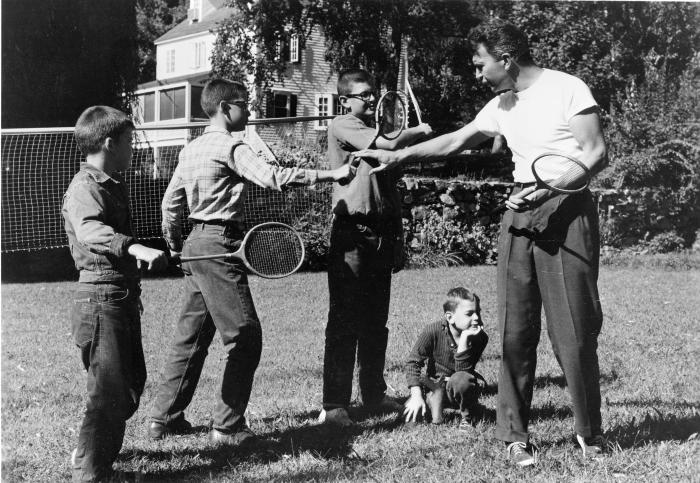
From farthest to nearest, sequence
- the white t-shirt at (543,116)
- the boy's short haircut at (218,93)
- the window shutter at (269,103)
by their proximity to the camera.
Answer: the window shutter at (269,103), the boy's short haircut at (218,93), the white t-shirt at (543,116)

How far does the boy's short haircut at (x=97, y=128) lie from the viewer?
3.58m

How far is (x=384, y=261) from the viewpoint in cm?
475

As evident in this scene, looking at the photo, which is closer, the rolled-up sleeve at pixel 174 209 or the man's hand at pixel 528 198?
the man's hand at pixel 528 198

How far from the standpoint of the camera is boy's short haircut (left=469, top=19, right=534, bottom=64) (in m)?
3.80

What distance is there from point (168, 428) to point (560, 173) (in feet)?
8.59

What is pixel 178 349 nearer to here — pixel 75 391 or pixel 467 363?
pixel 75 391

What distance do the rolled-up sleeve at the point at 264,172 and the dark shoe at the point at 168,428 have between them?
4.98 feet

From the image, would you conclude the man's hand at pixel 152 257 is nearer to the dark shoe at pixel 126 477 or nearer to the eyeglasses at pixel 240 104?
the dark shoe at pixel 126 477

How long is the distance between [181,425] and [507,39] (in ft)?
9.26

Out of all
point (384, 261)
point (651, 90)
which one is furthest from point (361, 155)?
point (651, 90)

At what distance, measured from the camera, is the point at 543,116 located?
378 cm

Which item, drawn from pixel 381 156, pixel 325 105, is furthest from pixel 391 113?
pixel 325 105

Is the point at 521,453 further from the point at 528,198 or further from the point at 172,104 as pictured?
the point at 172,104

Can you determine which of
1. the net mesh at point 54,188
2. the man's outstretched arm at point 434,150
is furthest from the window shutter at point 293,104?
the man's outstretched arm at point 434,150
